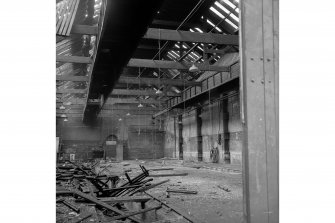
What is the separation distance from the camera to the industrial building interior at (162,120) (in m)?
4.98

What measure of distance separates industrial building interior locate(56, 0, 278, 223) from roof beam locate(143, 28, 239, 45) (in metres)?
0.03

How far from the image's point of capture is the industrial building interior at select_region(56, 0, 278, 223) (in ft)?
16.3

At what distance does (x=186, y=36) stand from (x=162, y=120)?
23556 mm

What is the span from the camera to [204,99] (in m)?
21.7

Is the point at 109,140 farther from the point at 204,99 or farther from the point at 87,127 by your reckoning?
the point at 204,99

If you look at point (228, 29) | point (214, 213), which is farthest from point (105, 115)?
point (214, 213)

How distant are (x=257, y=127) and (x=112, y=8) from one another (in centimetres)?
341

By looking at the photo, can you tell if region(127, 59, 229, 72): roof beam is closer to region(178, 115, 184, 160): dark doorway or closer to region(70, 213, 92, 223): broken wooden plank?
region(70, 213, 92, 223): broken wooden plank

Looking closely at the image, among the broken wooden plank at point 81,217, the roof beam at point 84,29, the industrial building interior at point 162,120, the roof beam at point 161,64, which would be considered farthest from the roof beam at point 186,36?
the broken wooden plank at point 81,217

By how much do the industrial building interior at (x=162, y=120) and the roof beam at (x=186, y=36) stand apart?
0.03 metres

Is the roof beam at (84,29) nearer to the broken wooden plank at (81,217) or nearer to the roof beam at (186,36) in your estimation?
the roof beam at (186,36)

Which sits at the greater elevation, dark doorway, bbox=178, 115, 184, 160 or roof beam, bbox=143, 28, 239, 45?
roof beam, bbox=143, 28, 239, 45

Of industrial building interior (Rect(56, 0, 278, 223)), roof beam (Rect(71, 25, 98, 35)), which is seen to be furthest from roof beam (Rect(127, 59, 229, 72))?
roof beam (Rect(71, 25, 98, 35))

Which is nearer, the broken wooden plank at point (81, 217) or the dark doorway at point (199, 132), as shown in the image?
the broken wooden plank at point (81, 217)
